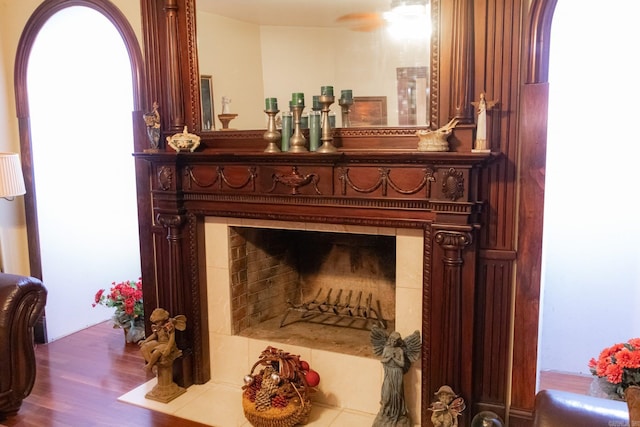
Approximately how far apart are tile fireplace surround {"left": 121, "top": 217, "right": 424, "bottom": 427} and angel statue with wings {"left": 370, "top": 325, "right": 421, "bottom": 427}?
10 centimetres

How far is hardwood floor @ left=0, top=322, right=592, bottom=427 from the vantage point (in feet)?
9.36

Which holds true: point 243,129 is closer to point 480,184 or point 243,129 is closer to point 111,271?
point 480,184

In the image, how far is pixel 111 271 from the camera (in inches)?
175

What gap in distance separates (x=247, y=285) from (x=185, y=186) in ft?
2.31

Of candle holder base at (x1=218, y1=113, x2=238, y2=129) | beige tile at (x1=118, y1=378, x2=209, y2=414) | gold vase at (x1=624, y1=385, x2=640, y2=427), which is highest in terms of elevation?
candle holder base at (x1=218, y1=113, x2=238, y2=129)

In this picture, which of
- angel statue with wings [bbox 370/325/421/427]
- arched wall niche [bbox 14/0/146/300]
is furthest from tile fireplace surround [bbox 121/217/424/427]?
arched wall niche [bbox 14/0/146/300]

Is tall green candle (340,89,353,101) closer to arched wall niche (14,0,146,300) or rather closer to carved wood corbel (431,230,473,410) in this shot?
carved wood corbel (431,230,473,410)

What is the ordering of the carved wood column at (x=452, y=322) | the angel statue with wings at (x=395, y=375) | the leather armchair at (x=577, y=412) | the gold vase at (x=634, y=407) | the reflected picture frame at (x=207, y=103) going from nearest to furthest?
the gold vase at (x=634, y=407) < the leather armchair at (x=577, y=412) < the carved wood column at (x=452, y=322) < the angel statue with wings at (x=395, y=375) < the reflected picture frame at (x=207, y=103)

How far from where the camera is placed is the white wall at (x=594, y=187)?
10.1 feet

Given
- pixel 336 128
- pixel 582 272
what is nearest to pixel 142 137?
pixel 336 128

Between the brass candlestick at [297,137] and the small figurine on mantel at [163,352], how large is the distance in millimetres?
1191

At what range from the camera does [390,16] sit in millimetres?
2619

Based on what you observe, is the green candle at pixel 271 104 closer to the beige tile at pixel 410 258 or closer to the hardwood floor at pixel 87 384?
the beige tile at pixel 410 258

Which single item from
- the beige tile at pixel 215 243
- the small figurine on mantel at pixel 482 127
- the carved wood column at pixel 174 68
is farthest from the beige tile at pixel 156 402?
the small figurine on mantel at pixel 482 127
